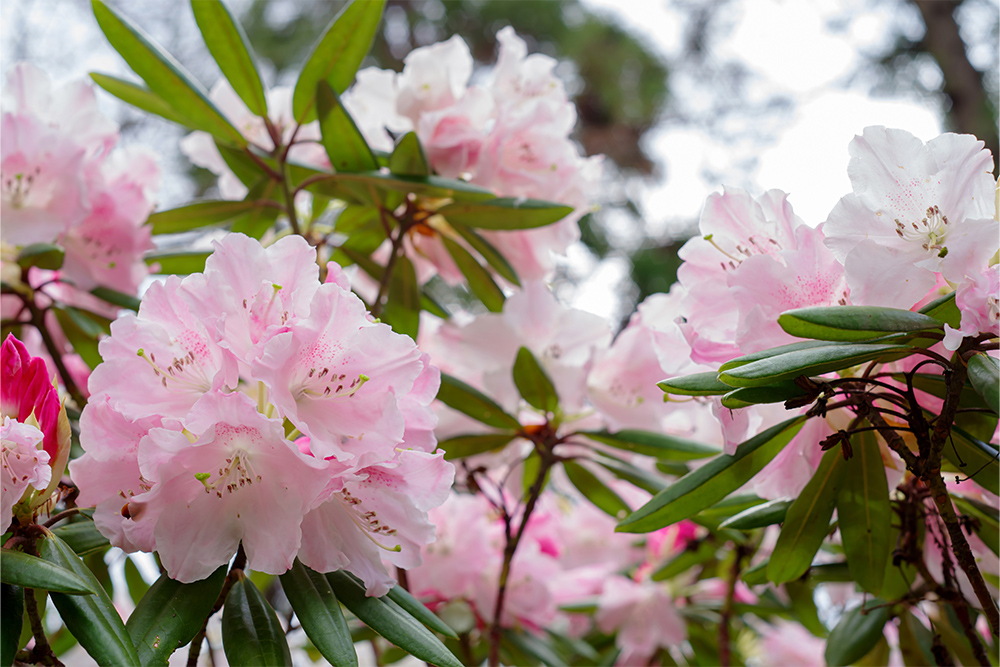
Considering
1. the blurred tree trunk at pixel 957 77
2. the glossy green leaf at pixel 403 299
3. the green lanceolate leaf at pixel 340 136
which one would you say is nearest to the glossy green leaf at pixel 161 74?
the green lanceolate leaf at pixel 340 136

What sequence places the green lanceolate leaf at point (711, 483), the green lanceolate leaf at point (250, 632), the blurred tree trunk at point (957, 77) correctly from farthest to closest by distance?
the blurred tree trunk at point (957, 77)
the green lanceolate leaf at point (711, 483)
the green lanceolate leaf at point (250, 632)

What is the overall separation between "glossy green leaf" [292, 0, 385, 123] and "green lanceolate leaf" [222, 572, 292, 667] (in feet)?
1.97

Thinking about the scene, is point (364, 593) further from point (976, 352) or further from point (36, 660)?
point (976, 352)

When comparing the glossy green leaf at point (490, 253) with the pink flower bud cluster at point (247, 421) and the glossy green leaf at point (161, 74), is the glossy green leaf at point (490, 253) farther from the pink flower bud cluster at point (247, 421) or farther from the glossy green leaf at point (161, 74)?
the pink flower bud cluster at point (247, 421)

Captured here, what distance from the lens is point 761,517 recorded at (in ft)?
2.54

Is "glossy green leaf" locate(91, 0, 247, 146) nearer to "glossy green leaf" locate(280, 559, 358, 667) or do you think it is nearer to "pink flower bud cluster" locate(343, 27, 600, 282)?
"pink flower bud cluster" locate(343, 27, 600, 282)

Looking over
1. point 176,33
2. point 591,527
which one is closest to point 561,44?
point 176,33

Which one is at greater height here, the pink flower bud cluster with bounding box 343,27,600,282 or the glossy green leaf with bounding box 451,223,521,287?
the pink flower bud cluster with bounding box 343,27,600,282

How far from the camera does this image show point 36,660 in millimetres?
571

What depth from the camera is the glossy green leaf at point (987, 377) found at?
482 mm

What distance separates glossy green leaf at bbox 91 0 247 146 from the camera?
2.97 feet

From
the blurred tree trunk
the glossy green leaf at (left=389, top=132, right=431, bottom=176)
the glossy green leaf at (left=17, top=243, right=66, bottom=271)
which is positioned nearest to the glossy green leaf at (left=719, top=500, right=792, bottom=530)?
the glossy green leaf at (left=389, top=132, right=431, bottom=176)

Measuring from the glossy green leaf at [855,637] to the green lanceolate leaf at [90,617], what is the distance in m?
0.73

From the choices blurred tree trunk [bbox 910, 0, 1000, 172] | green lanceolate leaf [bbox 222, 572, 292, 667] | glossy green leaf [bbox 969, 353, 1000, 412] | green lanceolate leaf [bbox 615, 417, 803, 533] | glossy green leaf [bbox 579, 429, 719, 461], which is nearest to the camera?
glossy green leaf [bbox 969, 353, 1000, 412]
